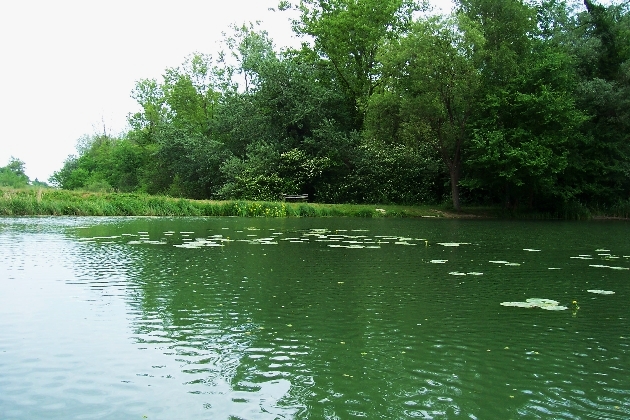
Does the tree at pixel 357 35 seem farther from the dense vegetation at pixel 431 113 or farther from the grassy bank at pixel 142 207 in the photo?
the grassy bank at pixel 142 207

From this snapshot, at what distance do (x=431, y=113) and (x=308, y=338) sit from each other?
28.8 m

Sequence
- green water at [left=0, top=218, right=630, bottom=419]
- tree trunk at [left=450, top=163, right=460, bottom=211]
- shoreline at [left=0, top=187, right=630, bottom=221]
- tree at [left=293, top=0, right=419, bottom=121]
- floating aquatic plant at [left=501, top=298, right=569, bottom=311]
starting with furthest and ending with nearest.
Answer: tree at [left=293, top=0, right=419, bottom=121], tree trunk at [left=450, top=163, right=460, bottom=211], shoreline at [left=0, top=187, right=630, bottom=221], floating aquatic plant at [left=501, top=298, right=569, bottom=311], green water at [left=0, top=218, right=630, bottom=419]

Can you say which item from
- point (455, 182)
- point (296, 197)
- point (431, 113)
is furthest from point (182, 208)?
point (455, 182)

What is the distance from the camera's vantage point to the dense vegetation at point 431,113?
3278 centimetres

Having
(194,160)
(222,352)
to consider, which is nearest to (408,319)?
(222,352)

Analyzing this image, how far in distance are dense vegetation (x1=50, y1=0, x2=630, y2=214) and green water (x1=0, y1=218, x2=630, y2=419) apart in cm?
2235

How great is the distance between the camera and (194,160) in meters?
46.8

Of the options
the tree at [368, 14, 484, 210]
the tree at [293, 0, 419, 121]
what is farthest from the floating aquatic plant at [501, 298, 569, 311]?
the tree at [293, 0, 419, 121]

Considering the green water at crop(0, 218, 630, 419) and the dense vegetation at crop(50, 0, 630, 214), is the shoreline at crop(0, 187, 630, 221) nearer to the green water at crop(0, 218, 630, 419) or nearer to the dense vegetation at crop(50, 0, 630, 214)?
the dense vegetation at crop(50, 0, 630, 214)

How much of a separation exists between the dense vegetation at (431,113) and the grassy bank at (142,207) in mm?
5574

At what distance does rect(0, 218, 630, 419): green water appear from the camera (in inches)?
173

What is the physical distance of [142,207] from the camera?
30797mm

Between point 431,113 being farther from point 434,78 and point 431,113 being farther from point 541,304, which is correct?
point 541,304

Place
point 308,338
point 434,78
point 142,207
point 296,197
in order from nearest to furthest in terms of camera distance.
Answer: point 308,338
point 142,207
point 434,78
point 296,197
